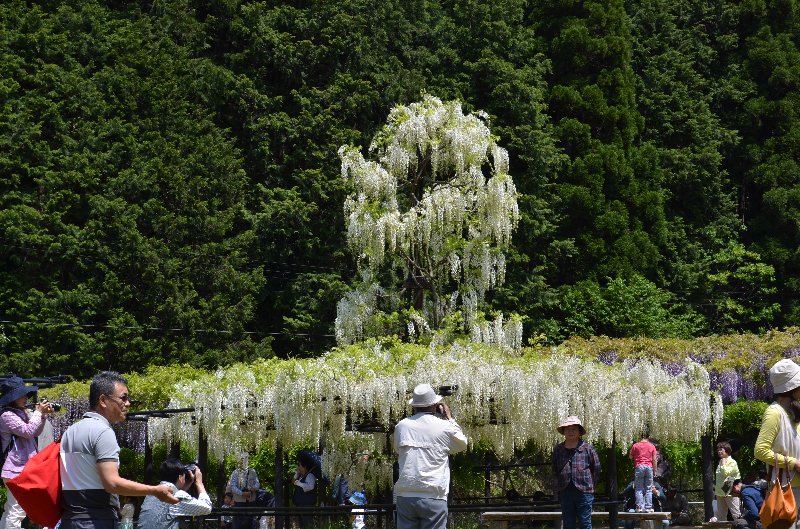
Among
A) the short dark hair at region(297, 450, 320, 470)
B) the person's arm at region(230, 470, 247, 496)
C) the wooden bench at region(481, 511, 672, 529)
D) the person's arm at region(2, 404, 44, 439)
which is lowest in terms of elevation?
the wooden bench at region(481, 511, 672, 529)

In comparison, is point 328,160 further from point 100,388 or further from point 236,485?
point 100,388

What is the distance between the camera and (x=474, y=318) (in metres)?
19.9

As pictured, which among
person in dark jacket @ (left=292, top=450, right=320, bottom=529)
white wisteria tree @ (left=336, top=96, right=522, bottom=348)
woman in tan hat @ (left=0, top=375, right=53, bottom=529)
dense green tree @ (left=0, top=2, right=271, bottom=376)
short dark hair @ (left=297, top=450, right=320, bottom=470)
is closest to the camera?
woman in tan hat @ (left=0, top=375, right=53, bottom=529)

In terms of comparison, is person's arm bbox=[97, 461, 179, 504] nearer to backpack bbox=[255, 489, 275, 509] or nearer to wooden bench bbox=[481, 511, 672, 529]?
wooden bench bbox=[481, 511, 672, 529]

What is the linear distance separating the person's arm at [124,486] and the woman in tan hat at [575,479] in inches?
200

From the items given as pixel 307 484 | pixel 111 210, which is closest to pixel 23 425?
pixel 307 484

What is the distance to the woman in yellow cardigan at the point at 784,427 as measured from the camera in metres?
6.32

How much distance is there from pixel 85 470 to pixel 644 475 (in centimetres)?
1051

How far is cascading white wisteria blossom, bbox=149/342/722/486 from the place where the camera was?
14219mm

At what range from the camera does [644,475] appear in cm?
1520

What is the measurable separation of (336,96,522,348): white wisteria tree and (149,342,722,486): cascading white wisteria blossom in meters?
3.55

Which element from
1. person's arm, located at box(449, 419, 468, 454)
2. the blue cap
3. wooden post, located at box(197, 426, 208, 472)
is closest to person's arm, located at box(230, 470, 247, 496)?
wooden post, located at box(197, 426, 208, 472)

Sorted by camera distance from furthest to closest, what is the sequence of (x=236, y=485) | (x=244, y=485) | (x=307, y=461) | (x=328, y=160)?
(x=328, y=160)
(x=244, y=485)
(x=236, y=485)
(x=307, y=461)

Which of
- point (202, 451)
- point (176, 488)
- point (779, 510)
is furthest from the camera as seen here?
point (202, 451)
